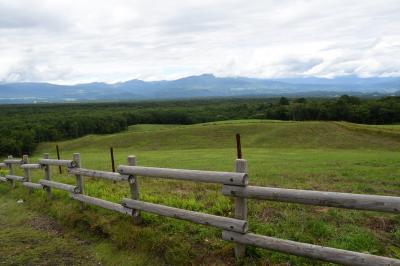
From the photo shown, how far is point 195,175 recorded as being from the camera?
667 centimetres

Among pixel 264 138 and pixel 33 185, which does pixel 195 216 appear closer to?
pixel 33 185

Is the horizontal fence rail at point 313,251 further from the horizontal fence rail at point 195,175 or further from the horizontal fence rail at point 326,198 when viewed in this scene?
the horizontal fence rail at point 195,175

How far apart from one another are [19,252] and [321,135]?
153 feet

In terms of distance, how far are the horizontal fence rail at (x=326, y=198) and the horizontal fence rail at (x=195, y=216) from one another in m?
0.48

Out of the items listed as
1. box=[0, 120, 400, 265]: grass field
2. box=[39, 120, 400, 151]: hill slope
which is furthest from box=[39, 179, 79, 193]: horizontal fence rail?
box=[39, 120, 400, 151]: hill slope

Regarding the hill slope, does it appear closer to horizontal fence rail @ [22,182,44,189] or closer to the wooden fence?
horizontal fence rail @ [22,182,44,189]

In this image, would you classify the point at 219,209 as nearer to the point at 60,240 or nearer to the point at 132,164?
the point at 132,164

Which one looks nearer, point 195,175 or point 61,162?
point 195,175

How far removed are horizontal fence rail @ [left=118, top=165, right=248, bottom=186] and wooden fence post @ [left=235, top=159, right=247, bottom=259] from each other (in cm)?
13

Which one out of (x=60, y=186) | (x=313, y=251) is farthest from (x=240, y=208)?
(x=60, y=186)

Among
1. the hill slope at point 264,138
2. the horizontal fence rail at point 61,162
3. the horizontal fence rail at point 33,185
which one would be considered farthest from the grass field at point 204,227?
the hill slope at point 264,138

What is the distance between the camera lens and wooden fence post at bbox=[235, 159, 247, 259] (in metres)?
6.02

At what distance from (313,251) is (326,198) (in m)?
0.77

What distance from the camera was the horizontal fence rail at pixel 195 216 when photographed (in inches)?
238
